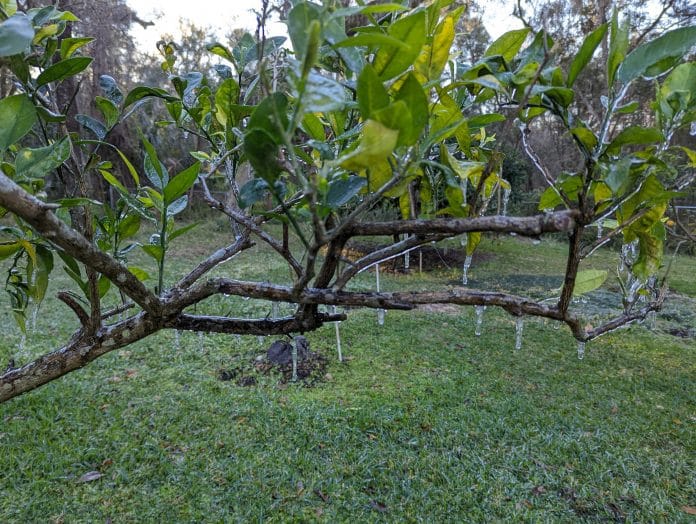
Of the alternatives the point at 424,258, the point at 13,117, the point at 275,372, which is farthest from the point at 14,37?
the point at 424,258

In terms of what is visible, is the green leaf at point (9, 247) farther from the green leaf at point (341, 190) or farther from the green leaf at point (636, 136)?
the green leaf at point (636, 136)

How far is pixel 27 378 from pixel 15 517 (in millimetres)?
1193

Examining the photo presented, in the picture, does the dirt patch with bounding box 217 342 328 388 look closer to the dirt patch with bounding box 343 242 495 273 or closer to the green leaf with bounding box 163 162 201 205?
the green leaf with bounding box 163 162 201 205

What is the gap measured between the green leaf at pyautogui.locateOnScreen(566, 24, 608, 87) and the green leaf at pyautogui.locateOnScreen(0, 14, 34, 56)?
0.36 meters

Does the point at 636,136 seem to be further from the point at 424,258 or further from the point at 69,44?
the point at 424,258

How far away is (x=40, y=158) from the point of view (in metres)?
0.38

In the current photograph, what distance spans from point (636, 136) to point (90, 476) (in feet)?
5.92

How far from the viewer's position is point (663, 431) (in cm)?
195

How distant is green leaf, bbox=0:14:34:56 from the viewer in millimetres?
265

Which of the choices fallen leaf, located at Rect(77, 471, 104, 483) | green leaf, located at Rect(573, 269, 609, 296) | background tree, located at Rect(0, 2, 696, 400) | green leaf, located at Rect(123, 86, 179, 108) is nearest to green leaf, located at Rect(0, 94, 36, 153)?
background tree, located at Rect(0, 2, 696, 400)

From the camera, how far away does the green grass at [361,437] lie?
1.44 metres

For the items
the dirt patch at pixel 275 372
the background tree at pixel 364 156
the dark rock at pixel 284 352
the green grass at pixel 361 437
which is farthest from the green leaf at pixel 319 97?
the dark rock at pixel 284 352

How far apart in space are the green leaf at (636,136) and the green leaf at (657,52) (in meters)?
0.04

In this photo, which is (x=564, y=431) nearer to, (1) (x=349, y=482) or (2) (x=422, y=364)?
(2) (x=422, y=364)
